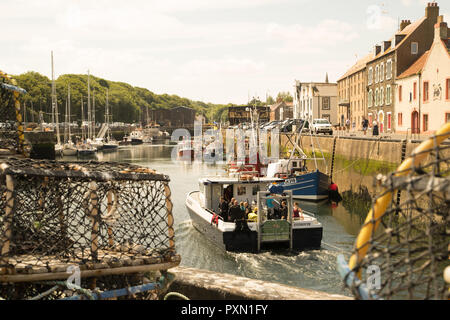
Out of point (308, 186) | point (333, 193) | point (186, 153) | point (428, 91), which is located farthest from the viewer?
point (186, 153)

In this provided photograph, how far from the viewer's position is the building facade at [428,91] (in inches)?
1303

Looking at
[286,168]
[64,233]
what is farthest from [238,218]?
[286,168]

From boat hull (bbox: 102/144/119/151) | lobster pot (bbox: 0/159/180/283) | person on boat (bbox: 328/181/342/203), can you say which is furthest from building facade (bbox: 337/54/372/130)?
lobster pot (bbox: 0/159/180/283)

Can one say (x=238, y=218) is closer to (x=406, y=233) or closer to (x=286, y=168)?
(x=406, y=233)

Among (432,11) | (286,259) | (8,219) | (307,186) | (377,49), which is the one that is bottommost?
(286,259)

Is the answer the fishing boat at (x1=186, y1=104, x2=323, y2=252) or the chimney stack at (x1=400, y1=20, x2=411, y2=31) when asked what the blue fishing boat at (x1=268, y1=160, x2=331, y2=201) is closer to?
the fishing boat at (x1=186, y1=104, x2=323, y2=252)

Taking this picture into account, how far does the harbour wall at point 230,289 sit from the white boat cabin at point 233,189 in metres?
10.6

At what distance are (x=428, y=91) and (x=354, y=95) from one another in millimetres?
25970

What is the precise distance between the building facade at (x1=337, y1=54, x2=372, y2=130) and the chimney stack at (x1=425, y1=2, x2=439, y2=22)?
39.8 feet

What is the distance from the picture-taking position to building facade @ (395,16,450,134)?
1303 inches

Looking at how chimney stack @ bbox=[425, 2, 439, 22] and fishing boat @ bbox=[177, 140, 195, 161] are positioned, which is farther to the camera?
fishing boat @ bbox=[177, 140, 195, 161]

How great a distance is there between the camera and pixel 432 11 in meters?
45.1

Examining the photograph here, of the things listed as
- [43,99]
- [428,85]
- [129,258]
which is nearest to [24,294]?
[129,258]
